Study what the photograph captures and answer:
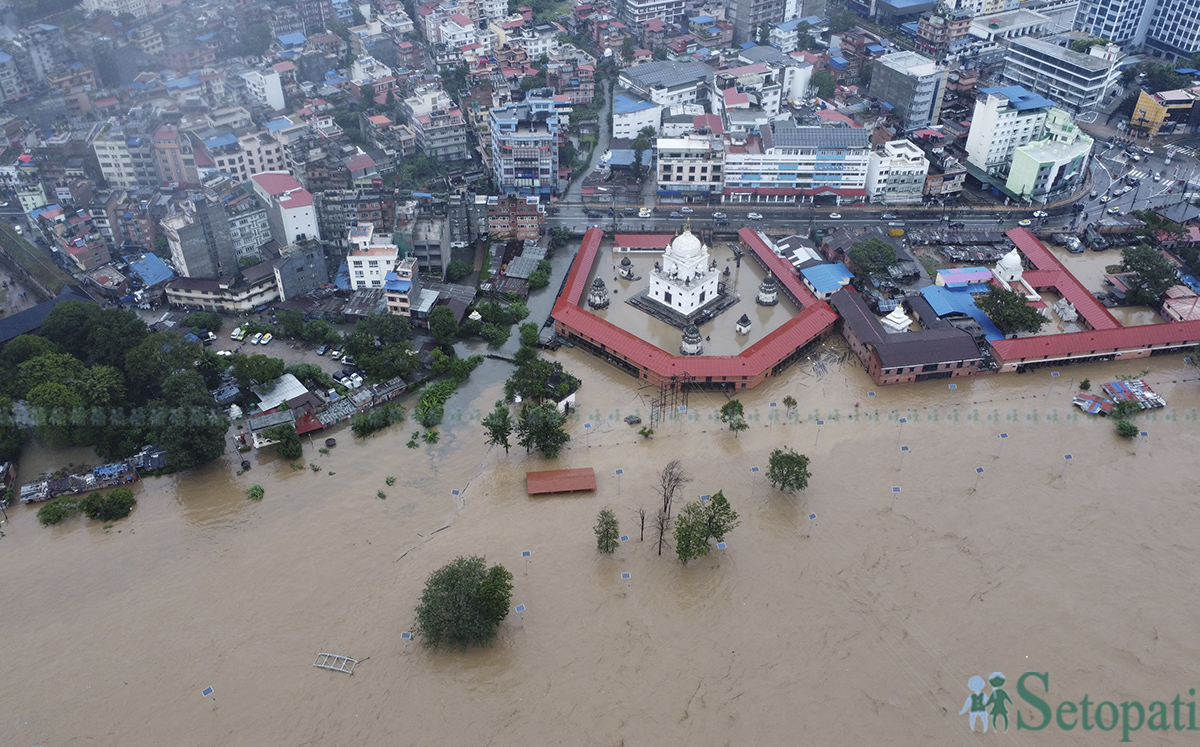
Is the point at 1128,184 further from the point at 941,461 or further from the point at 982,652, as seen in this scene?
the point at 982,652

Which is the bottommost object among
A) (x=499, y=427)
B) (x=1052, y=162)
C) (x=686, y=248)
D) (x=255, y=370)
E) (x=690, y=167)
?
(x=499, y=427)

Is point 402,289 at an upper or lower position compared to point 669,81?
lower

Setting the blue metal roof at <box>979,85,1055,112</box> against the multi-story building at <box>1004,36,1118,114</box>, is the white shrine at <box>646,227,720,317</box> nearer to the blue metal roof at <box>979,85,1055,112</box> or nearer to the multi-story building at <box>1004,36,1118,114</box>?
the blue metal roof at <box>979,85,1055,112</box>

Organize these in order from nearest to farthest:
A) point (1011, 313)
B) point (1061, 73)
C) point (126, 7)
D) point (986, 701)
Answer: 1. point (986, 701)
2. point (1011, 313)
3. point (1061, 73)
4. point (126, 7)

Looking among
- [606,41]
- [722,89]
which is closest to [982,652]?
[722,89]

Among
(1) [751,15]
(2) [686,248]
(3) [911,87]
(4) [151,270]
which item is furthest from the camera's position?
(1) [751,15]

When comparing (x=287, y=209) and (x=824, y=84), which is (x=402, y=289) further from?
(x=824, y=84)

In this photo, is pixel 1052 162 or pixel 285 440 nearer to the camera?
pixel 285 440

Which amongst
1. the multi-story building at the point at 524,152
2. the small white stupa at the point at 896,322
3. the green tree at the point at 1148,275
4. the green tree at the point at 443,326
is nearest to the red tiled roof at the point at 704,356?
the small white stupa at the point at 896,322

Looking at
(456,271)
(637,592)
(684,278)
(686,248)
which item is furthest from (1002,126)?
(637,592)
